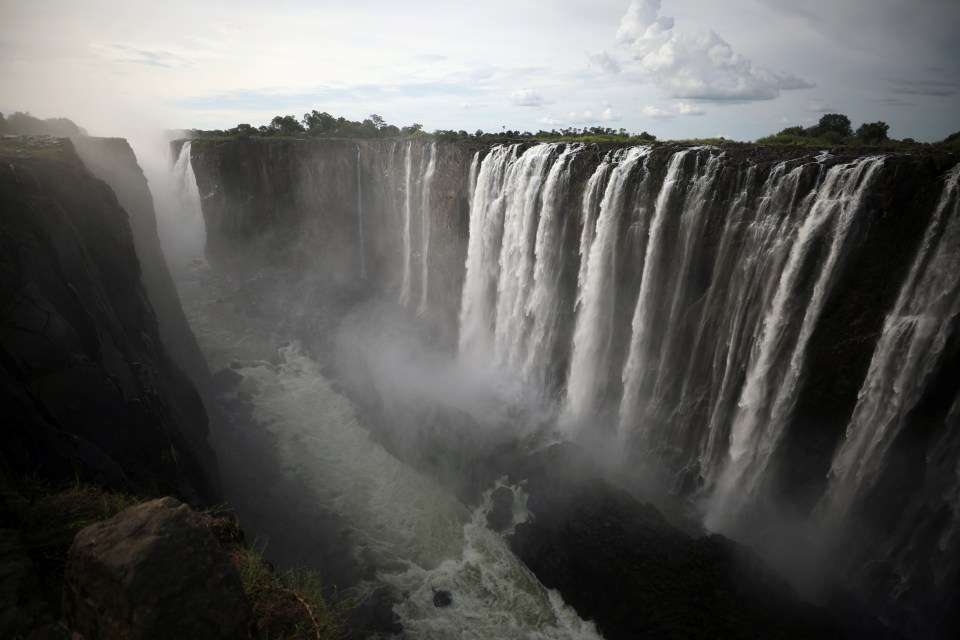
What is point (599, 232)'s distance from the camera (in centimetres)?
1596

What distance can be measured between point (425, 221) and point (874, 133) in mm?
19355

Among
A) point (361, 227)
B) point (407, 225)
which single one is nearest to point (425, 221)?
point (407, 225)

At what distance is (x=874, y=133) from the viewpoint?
1438 centimetres

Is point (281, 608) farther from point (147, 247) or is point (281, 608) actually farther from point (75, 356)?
point (147, 247)

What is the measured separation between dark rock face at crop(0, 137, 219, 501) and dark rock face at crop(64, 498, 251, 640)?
4.09 meters

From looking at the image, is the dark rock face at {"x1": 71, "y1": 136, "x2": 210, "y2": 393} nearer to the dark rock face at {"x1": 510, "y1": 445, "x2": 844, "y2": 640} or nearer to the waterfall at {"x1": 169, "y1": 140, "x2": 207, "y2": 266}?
the waterfall at {"x1": 169, "y1": 140, "x2": 207, "y2": 266}

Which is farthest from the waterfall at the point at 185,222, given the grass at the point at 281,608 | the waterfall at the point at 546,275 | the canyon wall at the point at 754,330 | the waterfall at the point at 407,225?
the grass at the point at 281,608

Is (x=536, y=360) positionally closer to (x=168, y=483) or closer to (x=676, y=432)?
(x=676, y=432)

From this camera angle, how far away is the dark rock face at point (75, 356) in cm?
820

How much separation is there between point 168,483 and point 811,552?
15.2 metres

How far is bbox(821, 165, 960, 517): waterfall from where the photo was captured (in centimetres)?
913

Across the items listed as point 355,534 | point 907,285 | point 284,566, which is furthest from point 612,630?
point 907,285

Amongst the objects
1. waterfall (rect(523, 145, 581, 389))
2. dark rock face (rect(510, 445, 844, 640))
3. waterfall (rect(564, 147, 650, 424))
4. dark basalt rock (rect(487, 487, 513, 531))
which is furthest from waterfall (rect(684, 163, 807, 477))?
waterfall (rect(523, 145, 581, 389))

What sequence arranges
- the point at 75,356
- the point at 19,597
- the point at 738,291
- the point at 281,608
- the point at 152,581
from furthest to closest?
the point at 738,291 → the point at 75,356 → the point at 281,608 → the point at 19,597 → the point at 152,581
